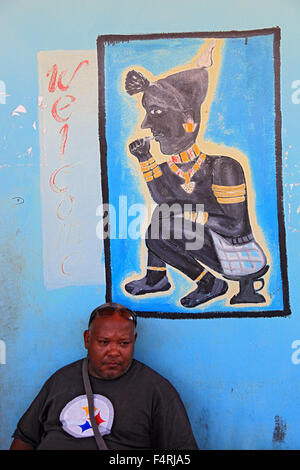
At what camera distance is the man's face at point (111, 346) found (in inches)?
78.3

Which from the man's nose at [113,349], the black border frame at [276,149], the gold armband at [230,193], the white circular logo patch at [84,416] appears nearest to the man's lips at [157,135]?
the black border frame at [276,149]

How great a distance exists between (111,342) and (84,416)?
0.35m

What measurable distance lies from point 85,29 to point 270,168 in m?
1.25

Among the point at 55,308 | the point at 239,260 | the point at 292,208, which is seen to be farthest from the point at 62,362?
the point at 292,208

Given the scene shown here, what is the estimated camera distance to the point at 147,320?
2.31 meters

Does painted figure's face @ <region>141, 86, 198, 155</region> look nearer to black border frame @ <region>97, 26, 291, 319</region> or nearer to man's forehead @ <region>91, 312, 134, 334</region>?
black border frame @ <region>97, 26, 291, 319</region>

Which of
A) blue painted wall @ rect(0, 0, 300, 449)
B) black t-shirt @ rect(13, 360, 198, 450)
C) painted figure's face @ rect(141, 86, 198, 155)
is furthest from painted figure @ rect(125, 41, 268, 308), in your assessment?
black t-shirt @ rect(13, 360, 198, 450)

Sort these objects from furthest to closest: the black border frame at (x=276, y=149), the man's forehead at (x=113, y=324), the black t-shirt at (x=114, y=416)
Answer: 1. the black border frame at (x=276, y=149)
2. the man's forehead at (x=113, y=324)
3. the black t-shirt at (x=114, y=416)

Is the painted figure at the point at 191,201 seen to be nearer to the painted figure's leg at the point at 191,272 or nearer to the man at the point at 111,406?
the painted figure's leg at the point at 191,272

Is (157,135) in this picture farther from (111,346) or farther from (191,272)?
(111,346)

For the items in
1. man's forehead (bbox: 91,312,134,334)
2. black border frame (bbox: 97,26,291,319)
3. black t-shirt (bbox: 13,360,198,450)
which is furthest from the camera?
black border frame (bbox: 97,26,291,319)

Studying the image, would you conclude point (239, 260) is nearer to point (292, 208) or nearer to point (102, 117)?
point (292, 208)

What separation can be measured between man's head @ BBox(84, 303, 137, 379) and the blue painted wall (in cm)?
28

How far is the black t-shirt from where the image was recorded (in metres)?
1.91
